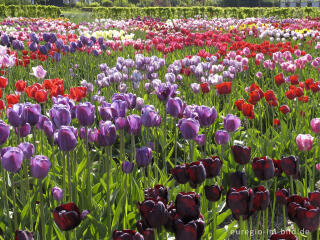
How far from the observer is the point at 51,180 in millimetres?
2334

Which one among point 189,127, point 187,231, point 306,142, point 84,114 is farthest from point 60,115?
point 306,142

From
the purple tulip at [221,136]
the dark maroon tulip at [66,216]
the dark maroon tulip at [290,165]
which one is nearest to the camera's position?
the dark maroon tulip at [66,216]

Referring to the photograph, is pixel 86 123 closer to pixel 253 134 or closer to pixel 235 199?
pixel 235 199

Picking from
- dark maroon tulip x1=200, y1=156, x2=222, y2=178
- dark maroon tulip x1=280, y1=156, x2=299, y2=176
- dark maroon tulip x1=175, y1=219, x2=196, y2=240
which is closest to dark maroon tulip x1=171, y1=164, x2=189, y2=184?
dark maroon tulip x1=200, y1=156, x2=222, y2=178

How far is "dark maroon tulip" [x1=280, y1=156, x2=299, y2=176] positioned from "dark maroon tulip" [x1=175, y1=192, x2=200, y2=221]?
0.61 meters

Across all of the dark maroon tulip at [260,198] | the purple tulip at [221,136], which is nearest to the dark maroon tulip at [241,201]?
the dark maroon tulip at [260,198]

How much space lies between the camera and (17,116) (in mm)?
1808

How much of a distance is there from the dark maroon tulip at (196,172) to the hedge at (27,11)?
88.1 ft

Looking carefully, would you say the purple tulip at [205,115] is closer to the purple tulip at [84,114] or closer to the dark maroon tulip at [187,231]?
the purple tulip at [84,114]

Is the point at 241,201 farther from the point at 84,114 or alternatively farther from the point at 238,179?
the point at 84,114

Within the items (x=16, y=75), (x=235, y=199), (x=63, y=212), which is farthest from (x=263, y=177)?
(x=16, y=75)

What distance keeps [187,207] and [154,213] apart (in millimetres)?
106

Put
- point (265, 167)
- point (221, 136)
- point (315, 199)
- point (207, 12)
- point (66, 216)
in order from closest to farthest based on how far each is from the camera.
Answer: point (66, 216) < point (315, 199) < point (265, 167) < point (221, 136) < point (207, 12)

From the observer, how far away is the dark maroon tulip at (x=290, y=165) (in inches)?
64.9
